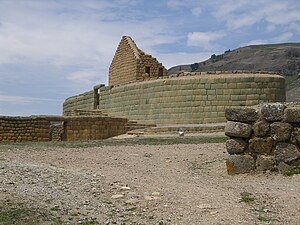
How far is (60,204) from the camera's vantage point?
19.6 feet

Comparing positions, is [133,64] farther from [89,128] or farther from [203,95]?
[89,128]

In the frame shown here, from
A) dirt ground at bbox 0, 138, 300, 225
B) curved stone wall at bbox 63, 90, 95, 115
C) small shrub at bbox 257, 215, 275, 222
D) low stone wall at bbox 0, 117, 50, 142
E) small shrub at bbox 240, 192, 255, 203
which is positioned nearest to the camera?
small shrub at bbox 257, 215, 275, 222

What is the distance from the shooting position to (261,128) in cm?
880

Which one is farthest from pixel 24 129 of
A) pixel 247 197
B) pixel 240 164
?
pixel 247 197

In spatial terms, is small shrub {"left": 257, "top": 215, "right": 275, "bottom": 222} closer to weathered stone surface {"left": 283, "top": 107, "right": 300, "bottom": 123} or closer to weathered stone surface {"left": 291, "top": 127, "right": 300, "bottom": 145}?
weathered stone surface {"left": 291, "top": 127, "right": 300, "bottom": 145}

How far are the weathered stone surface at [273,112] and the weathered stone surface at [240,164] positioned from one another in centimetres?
80

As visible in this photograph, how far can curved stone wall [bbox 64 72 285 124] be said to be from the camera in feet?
80.2

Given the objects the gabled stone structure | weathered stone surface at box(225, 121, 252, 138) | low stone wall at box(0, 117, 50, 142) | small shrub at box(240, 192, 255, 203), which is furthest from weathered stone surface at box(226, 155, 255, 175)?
the gabled stone structure

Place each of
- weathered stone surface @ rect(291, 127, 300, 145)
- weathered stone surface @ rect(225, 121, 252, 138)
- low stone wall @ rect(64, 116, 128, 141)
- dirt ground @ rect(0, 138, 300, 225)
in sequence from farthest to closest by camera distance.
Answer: low stone wall @ rect(64, 116, 128, 141), weathered stone surface @ rect(225, 121, 252, 138), weathered stone surface @ rect(291, 127, 300, 145), dirt ground @ rect(0, 138, 300, 225)

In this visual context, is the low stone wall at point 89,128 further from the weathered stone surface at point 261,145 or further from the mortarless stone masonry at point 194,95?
the weathered stone surface at point 261,145

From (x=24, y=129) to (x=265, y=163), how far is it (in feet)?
41.1

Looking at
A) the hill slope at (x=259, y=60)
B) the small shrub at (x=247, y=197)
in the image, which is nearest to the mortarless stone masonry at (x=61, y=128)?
the small shrub at (x=247, y=197)

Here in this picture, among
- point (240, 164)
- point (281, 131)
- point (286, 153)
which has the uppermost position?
point (281, 131)

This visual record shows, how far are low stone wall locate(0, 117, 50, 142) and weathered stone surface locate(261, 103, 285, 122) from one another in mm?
12404
